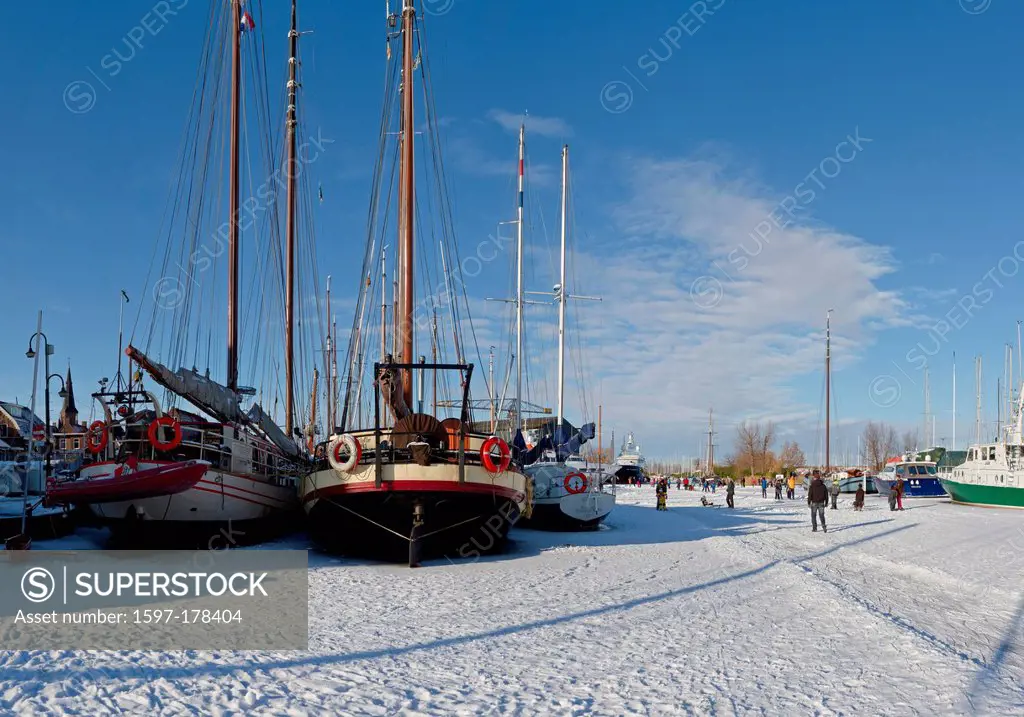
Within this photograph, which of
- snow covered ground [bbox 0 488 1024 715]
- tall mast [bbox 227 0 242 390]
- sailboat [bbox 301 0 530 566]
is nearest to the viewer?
snow covered ground [bbox 0 488 1024 715]

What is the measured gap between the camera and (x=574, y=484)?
25.0 meters

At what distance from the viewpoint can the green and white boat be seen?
4319cm

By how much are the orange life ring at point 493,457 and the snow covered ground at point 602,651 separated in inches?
76.0

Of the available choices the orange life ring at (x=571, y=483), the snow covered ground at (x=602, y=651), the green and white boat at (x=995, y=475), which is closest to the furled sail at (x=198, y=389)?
the snow covered ground at (x=602, y=651)

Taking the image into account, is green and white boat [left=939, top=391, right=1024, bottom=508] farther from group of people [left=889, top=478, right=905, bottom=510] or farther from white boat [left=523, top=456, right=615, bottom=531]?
white boat [left=523, top=456, right=615, bottom=531]

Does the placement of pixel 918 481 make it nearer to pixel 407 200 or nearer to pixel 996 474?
pixel 996 474

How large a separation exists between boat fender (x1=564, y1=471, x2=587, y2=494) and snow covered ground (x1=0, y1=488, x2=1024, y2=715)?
26.5ft

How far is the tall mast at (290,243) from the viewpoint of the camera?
28797mm

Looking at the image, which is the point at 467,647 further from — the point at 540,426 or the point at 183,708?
the point at 540,426

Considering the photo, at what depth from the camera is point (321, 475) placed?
1691 cm

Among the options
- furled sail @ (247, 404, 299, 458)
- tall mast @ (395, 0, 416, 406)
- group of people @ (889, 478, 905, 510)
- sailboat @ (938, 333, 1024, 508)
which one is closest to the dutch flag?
tall mast @ (395, 0, 416, 406)

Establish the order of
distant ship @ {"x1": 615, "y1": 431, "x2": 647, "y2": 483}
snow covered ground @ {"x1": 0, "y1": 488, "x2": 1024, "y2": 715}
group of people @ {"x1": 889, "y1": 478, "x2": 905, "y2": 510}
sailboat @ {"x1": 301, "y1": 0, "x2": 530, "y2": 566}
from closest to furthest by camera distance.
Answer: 1. snow covered ground @ {"x1": 0, "y1": 488, "x2": 1024, "y2": 715}
2. sailboat @ {"x1": 301, "y1": 0, "x2": 530, "y2": 566}
3. group of people @ {"x1": 889, "y1": 478, "x2": 905, "y2": 510}
4. distant ship @ {"x1": 615, "y1": 431, "x2": 647, "y2": 483}

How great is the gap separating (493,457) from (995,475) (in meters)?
39.3

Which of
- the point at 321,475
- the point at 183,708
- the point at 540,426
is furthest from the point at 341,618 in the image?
the point at 540,426
